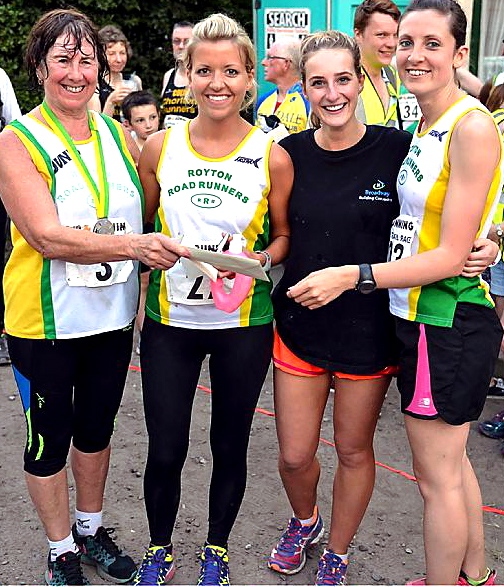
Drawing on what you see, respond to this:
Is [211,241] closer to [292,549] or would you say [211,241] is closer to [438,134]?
[438,134]

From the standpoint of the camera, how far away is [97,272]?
2.81 m

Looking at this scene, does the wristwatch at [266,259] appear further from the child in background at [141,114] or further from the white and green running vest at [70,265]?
the child in background at [141,114]

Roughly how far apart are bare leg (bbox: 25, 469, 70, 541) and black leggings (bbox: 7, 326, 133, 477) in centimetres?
3

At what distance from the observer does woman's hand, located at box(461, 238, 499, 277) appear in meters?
2.55

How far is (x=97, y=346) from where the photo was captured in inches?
115

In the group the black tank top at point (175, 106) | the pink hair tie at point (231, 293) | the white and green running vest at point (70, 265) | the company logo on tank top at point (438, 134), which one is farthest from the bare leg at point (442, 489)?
the black tank top at point (175, 106)

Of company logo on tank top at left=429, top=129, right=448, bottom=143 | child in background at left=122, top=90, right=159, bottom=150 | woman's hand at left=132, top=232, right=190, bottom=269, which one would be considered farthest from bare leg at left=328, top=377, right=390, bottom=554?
child in background at left=122, top=90, right=159, bottom=150

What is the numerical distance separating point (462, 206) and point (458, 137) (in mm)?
210

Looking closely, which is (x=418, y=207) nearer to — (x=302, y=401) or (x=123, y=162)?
(x=302, y=401)

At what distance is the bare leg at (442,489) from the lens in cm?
264

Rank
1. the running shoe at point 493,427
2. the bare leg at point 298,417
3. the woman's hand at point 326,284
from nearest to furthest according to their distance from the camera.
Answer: the woman's hand at point 326,284 → the bare leg at point 298,417 → the running shoe at point 493,427

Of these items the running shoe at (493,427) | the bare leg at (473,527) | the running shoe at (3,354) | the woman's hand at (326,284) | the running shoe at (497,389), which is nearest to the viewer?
the woman's hand at (326,284)

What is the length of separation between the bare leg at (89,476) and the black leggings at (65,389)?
0.17 feet

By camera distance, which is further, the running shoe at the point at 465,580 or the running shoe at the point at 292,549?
the running shoe at the point at 292,549
